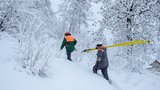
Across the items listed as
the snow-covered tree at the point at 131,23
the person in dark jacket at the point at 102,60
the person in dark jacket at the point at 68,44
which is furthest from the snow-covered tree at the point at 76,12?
the person in dark jacket at the point at 102,60

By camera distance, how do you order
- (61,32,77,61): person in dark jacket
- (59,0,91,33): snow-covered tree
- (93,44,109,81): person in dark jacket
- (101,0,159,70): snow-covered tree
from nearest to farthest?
1. (93,44,109,81): person in dark jacket
2. (61,32,77,61): person in dark jacket
3. (101,0,159,70): snow-covered tree
4. (59,0,91,33): snow-covered tree

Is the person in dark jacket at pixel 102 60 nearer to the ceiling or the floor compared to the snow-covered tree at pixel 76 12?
nearer to the floor

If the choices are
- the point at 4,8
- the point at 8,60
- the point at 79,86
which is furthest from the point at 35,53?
the point at 4,8

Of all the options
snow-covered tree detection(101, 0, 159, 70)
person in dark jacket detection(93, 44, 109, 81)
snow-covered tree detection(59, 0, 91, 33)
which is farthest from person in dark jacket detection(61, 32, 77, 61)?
snow-covered tree detection(59, 0, 91, 33)

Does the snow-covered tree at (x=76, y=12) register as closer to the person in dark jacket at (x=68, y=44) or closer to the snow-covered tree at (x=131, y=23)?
the snow-covered tree at (x=131, y=23)

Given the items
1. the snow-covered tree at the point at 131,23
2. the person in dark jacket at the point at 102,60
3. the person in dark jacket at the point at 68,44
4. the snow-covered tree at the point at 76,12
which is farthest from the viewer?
the snow-covered tree at the point at 76,12

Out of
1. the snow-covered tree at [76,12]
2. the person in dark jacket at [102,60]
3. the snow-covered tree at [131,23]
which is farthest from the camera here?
the snow-covered tree at [76,12]

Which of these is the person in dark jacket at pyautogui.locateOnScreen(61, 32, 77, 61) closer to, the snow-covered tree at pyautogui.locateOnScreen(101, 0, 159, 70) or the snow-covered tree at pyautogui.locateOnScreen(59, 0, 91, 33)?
the snow-covered tree at pyautogui.locateOnScreen(101, 0, 159, 70)

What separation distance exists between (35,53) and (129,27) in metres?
10.8

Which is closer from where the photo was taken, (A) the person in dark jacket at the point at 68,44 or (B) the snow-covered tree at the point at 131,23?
(A) the person in dark jacket at the point at 68,44

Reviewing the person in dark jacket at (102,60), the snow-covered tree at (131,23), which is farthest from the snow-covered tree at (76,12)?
the person in dark jacket at (102,60)

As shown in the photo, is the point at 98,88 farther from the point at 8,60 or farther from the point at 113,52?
the point at 113,52

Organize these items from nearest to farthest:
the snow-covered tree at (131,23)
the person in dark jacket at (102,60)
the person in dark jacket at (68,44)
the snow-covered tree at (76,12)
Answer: the person in dark jacket at (102,60), the person in dark jacket at (68,44), the snow-covered tree at (131,23), the snow-covered tree at (76,12)

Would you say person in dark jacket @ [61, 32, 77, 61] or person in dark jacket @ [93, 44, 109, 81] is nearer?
person in dark jacket @ [93, 44, 109, 81]
